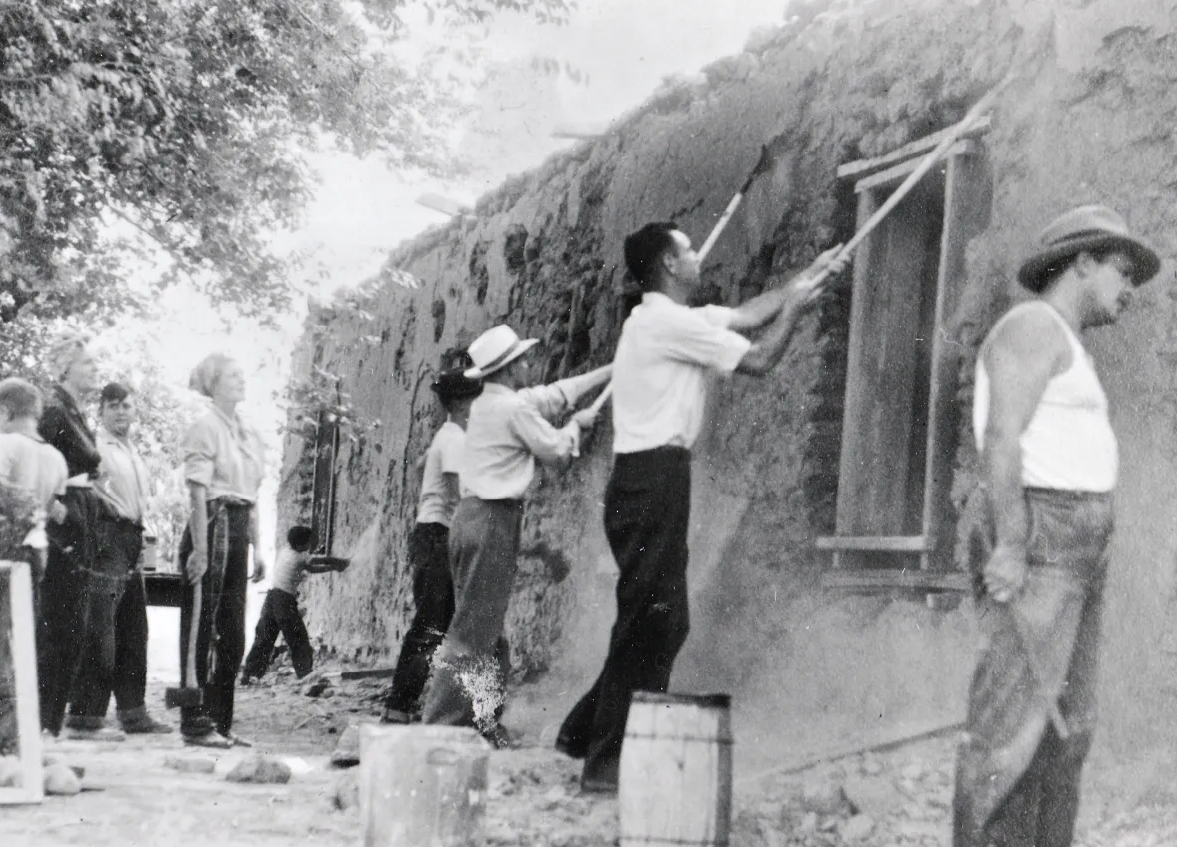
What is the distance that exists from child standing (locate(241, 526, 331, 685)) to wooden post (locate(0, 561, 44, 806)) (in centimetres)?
444

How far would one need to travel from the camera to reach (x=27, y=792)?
16.2ft

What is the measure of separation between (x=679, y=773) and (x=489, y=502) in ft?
6.21

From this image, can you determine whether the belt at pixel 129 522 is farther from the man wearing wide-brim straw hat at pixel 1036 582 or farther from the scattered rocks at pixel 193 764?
the man wearing wide-brim straw hat at pixel 1036 582

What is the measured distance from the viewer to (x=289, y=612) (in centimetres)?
960

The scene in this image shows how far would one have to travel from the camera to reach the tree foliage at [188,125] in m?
7.01

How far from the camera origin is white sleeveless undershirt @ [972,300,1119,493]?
3576mm

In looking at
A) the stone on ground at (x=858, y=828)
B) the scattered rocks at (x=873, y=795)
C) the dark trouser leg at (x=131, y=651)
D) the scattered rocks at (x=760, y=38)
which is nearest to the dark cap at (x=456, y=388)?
the dark trouser leg at (x=131, y=651)

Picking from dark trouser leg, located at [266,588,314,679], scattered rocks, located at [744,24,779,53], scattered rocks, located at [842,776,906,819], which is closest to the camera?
scattered rocks, located at [842,776,906,819]

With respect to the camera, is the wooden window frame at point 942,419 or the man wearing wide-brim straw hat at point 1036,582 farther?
the wooden window frame at point 942,419

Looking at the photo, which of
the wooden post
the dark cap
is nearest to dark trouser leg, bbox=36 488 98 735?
the wooden post

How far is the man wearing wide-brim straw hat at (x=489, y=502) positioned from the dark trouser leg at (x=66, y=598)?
6.30 ft

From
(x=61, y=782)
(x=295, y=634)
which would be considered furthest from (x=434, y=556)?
(x=295, y=634)

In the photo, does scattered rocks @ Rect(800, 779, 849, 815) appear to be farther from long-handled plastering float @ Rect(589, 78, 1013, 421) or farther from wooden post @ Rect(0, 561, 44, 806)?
wooden post @ Rect(0, 561, 44, 806)

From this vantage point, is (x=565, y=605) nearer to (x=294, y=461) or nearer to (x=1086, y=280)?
(x=1086, y=280)
